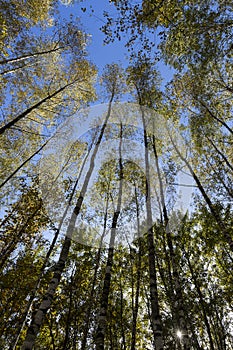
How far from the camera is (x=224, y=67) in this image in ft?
39.2

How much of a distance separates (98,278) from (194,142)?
9.89 metres

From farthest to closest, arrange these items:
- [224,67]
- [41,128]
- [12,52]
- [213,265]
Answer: [213,265] → [41,128] → [224,67] → [12,52]

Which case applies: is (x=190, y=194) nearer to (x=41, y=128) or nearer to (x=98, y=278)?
(x=98, y=278)

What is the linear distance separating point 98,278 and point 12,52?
12429 millimetres

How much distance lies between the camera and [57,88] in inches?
487

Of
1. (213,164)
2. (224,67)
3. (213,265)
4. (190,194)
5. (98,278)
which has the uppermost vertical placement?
(224,67)

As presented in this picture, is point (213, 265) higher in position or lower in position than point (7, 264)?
higher

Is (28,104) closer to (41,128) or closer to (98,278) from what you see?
(41,128)

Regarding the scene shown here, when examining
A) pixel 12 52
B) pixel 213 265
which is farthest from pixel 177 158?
pixel 12 52

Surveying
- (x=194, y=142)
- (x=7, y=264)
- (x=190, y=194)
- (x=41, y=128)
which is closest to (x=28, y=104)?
(x=41, y=128)

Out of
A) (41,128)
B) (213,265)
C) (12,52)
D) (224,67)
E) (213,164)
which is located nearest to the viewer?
(12,52)

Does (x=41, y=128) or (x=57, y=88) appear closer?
(x=57, y=88)

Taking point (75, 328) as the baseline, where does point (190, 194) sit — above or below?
above

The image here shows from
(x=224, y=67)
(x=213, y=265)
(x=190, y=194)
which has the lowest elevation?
(x=213, y=265)
